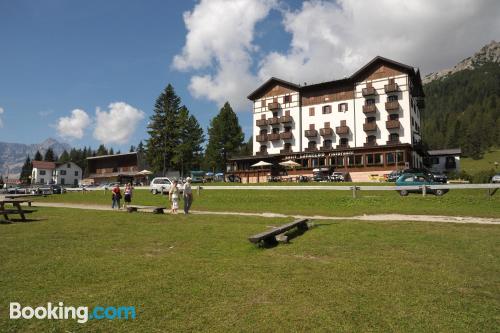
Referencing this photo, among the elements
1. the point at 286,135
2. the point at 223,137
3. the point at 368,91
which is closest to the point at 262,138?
the point at 286,135

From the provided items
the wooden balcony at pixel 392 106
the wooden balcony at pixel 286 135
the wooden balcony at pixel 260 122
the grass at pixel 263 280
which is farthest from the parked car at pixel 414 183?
the wooden balcony at pixel 260 122

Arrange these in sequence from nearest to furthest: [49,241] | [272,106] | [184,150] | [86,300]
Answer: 1. [86,300]
2. [49,241]
3. [272,106]
4. [184,150]

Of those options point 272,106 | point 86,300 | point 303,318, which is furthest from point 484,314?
point 272,106

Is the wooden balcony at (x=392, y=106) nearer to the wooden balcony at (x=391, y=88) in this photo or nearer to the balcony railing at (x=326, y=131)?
the wooden balcony at (x=391, y=88)

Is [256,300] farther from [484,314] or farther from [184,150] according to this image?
[184,150]

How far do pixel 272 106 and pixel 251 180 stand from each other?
15.8 metres

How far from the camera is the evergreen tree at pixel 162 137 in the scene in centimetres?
6856

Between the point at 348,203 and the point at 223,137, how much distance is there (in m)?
52.3

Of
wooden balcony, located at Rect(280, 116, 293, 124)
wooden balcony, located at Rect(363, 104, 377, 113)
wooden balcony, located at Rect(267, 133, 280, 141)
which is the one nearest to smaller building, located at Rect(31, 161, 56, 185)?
wooden balcony, located at Rect(267, 133, 280, 141)

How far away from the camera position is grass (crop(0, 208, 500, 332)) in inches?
190

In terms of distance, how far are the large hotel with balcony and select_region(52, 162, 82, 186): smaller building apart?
252 feet

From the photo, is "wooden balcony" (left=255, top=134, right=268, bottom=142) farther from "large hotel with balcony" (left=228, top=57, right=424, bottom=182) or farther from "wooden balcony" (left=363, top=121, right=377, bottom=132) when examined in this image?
"wooden balcony" (left=363, top=121, right=377, bottom=132)

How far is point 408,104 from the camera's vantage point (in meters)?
53.5

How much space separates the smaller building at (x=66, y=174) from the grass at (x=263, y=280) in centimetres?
11633
